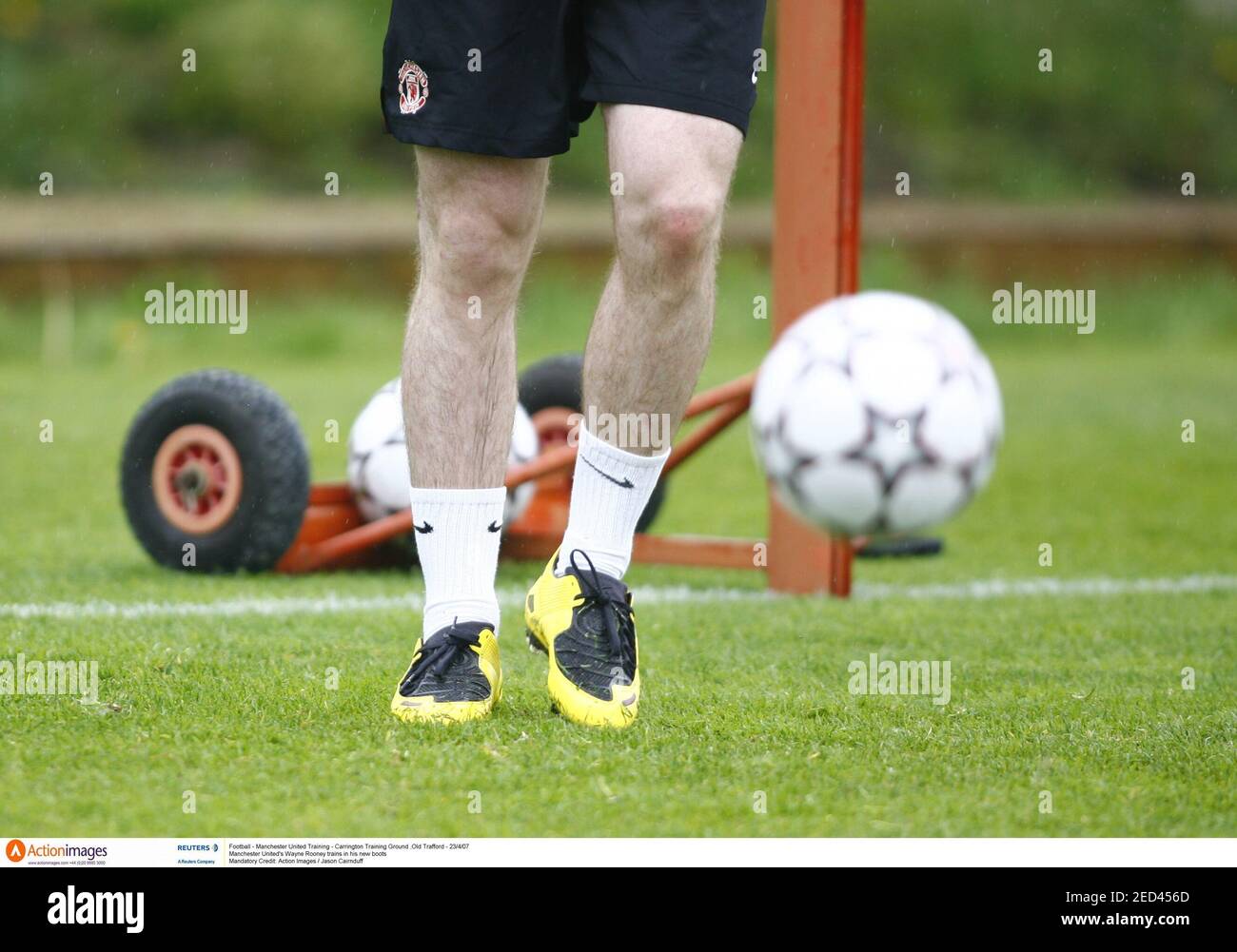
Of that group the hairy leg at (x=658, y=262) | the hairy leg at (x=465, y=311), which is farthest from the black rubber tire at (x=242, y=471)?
the hairy leg at (x=658, y=262)

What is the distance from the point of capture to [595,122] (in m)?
15.9

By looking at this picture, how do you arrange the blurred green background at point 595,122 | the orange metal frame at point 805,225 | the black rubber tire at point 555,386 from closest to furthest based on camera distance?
1. the orange metal frame at point 805,225
2. the black rubber tire at point 555,386
3. the blurred green background at point 595,122

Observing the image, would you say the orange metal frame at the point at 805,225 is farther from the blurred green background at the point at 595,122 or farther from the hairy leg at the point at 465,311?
the blurred green background at the point at 595,122

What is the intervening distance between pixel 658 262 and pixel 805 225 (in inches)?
45.5

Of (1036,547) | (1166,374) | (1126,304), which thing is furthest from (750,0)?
(1126,304)

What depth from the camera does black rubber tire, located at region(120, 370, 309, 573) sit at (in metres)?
3.08

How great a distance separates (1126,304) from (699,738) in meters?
11.1

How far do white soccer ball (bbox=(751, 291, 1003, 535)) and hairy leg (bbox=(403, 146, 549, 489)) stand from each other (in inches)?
28.8

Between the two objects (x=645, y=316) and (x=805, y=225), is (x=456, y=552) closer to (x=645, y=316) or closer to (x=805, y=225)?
(x=645, y=316)

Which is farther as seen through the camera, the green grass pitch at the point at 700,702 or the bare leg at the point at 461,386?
the bare leg at the point at 461,386

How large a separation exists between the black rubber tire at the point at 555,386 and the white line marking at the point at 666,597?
52 cm

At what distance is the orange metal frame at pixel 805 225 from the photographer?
9.78ft

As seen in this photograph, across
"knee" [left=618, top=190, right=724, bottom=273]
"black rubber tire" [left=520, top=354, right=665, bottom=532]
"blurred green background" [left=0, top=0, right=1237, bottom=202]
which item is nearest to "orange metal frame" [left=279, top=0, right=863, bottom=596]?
"black rubber tire" [left=520, top=354, right=665, bottom=532]

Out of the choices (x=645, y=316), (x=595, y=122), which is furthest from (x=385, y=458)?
(x=595, y=122)
